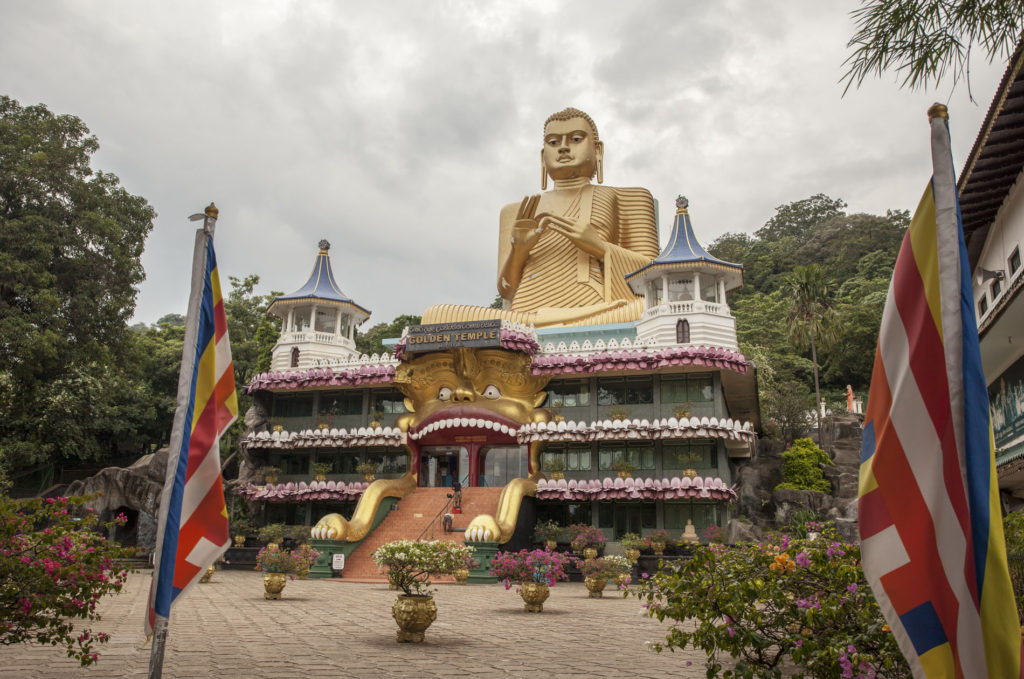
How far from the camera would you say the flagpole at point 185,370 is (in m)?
6.14

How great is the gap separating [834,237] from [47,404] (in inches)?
2574

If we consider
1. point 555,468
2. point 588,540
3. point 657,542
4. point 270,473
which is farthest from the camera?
point 270,473

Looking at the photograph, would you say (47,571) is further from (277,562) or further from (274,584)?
(277,562)

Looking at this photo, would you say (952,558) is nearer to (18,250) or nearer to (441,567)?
(441,567)

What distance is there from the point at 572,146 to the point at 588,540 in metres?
19.0

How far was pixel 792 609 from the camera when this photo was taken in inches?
258

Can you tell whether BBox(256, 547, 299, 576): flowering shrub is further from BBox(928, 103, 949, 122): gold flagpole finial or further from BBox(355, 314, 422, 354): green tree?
BBox(355, 314, 422, 354): green tree

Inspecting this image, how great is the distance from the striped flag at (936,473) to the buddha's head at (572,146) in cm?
3216

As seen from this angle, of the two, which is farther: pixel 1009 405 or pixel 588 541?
pixel 588 541

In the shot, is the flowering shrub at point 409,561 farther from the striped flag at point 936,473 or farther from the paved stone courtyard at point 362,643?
the striped flag at point 936,473

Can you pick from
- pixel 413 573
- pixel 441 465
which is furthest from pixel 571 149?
pixel 413 573

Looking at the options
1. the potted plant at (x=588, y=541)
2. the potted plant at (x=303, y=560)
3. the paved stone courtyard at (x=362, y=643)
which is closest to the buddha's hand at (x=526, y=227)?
the potted plant at (x=588, y=541)

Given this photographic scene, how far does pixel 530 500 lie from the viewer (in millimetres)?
27547

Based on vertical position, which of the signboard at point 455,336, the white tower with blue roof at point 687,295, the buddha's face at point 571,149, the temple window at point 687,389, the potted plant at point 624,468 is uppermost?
the buddha's face at point 571,149
